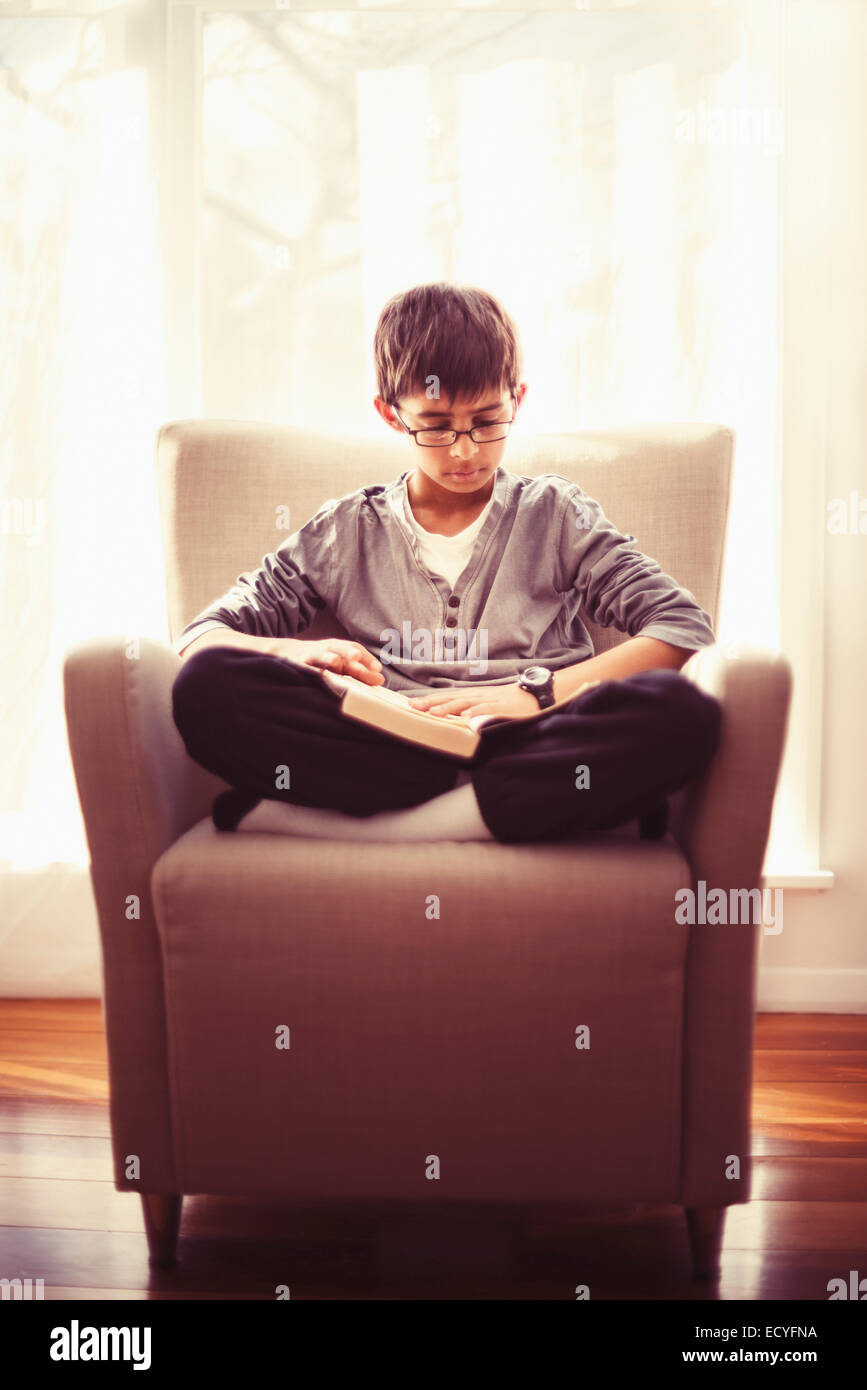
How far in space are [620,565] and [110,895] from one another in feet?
2.41

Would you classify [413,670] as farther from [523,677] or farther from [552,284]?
[552,284]

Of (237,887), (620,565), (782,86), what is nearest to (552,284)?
(782,86)

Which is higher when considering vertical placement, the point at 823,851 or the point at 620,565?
the point at 620,565

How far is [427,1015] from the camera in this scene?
3.54ft

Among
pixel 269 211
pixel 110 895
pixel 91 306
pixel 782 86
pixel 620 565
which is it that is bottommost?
pixel 110 895

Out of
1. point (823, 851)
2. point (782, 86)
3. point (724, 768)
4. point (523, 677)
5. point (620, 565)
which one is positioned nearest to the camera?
point (724, 768)

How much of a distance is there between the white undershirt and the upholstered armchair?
46cm

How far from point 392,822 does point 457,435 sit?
522mm

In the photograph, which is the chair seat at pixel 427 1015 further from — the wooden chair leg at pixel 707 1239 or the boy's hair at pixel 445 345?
the boy's hair at pixel 445 345

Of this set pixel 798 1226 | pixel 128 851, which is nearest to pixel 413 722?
pixel 128 851

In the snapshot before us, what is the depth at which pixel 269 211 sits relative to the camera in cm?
195

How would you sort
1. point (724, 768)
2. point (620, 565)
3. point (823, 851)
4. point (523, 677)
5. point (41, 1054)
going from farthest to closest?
point (823, 851), point (41, 1054), point (620, 565), point (523, 677), point (724, 768)

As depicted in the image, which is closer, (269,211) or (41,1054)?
(41,1054)

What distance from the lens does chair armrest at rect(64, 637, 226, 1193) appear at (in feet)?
3.55
